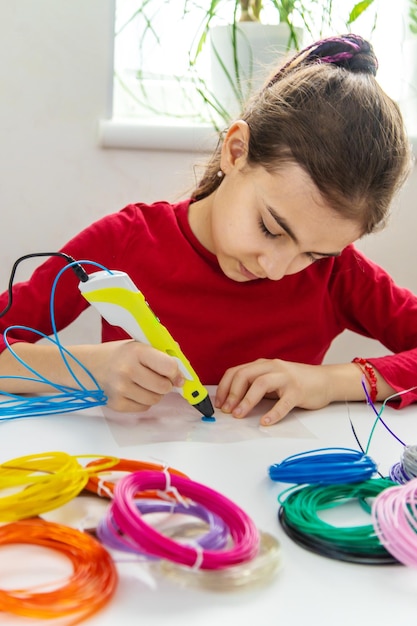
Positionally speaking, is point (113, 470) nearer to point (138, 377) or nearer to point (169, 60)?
point (138, 377)

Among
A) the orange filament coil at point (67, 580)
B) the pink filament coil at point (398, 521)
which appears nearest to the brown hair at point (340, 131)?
the pink filament coil at point (398, 521)

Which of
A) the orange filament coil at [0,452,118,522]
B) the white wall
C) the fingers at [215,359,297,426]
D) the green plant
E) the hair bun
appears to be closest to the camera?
the orange filament coil at [0,452,118,522]

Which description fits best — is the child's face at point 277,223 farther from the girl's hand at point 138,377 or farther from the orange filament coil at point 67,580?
the orange filament coil at point 67,580

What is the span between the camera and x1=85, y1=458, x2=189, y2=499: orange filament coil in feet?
1.64

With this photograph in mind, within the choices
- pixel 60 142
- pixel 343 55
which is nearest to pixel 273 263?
pixel 343 55

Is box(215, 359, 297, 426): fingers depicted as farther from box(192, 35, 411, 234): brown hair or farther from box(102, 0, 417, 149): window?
box(102, 0, 417, 149): window

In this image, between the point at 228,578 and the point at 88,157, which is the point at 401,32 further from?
the point at 228,578

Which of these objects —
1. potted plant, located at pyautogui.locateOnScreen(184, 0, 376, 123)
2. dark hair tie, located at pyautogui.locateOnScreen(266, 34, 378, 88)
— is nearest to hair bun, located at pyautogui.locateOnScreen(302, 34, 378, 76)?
dark hair tie, located at pyautogui.locateOnScreen(266, 34, 378, 88)

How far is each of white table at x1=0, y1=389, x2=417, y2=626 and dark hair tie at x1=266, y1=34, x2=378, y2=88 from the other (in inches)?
16.3

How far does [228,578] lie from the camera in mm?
409

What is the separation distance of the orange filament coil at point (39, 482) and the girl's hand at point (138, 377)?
155 millimetres

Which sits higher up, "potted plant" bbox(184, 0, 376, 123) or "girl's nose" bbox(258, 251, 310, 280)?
"potted plant" bbox(184, 0, 376, 123)

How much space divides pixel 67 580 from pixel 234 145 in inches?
25.3

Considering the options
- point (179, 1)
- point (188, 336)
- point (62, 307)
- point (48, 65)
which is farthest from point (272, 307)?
point (179, 1)
